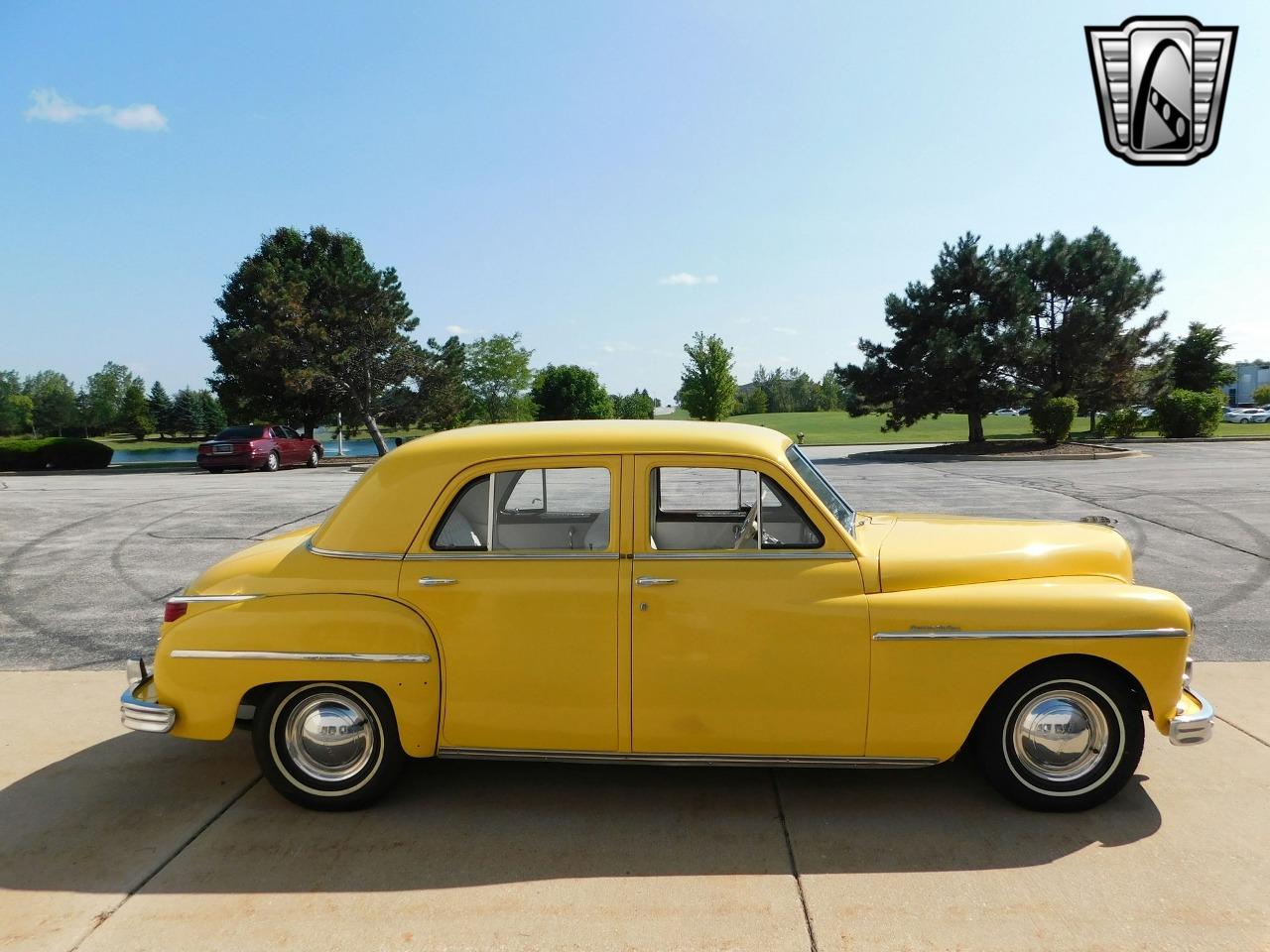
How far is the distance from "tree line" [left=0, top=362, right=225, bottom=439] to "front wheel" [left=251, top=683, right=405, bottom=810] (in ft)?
283

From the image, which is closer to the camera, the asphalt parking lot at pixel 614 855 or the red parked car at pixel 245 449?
the asphalt parking lot at pixel 614 855

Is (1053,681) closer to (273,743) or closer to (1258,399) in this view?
(273,743)

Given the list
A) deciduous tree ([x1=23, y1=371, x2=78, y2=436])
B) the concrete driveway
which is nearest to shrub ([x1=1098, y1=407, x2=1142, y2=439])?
the concrete driveway

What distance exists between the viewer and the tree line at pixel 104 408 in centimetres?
8994

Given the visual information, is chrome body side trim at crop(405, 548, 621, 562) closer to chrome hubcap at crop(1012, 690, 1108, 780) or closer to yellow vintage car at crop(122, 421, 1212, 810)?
yellow vintage car at crop(122, 421, 1212, 810)

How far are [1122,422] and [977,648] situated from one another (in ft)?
131

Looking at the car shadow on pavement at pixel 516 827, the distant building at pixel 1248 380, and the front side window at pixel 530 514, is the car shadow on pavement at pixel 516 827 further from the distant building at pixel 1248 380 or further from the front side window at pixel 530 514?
the distant building at pixel 1248 380

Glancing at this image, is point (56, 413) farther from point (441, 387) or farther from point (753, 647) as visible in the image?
point (753, 647)

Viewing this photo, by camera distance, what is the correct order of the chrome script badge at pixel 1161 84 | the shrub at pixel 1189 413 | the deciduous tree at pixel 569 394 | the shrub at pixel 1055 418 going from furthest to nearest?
the deciduous tree at pixel 569 394
the shrub at pixel 1189 413
the shrub at pixel 1055 418
the chrome script badge at pixel 1161 84

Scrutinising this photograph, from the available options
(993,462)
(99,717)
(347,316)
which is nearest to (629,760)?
(99,717)

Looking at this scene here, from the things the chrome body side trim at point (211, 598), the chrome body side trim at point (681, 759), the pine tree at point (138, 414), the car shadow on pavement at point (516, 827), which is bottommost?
the car shadow on pavement at point (516, 827)

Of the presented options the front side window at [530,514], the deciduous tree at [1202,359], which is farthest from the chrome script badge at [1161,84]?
the deciduous tree at [1202,359]

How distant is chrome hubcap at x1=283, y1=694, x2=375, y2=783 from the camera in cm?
369

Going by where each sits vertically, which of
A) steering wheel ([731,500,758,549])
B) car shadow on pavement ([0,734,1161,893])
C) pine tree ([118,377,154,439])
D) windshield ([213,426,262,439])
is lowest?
car shadow on pavement ([0,734,1161,893])
